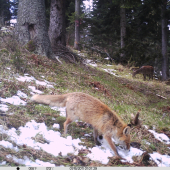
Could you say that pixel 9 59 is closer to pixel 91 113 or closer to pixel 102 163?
pixel 91 113

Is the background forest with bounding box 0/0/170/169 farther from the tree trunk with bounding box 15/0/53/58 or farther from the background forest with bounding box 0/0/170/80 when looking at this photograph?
the background forest with bounding box 0/0/170/80

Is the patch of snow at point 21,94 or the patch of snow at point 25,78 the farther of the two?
the patch of snow at point 25,78

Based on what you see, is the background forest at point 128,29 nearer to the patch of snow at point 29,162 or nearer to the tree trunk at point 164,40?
the tree trunk at point 164,40

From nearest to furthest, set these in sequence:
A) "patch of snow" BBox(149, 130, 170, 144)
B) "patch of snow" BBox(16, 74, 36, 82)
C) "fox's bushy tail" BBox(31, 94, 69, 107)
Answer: "fox's bushy tail" BBox(31, 94, 69, 107) → "patch of snow" BBox(149, 130, 170, 144) → "patch of snow" BBox(16, 74, 36, 82)

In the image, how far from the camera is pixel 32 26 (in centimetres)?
791

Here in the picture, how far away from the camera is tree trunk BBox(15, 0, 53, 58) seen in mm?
7777

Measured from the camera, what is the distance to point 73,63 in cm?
934

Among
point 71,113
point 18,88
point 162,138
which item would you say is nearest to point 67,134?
point 71,113

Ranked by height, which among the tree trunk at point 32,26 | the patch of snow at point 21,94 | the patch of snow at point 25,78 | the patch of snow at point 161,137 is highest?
the tree trunk at point 32,26

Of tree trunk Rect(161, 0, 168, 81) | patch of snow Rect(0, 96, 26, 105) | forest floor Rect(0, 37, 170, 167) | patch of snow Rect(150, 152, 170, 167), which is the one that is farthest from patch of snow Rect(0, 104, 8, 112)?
tree trunk Rect(161, 0, 168, 81)

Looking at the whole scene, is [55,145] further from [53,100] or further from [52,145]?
[53,100]

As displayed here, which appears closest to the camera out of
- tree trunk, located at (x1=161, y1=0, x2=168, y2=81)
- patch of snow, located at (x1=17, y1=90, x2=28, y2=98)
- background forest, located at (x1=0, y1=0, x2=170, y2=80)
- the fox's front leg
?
the fox's front leg

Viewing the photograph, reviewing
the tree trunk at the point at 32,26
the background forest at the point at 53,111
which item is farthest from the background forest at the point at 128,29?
the tree trunk at the point at 32,26

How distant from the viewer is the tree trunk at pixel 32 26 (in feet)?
25.5
